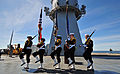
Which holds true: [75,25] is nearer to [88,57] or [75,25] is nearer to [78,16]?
[78,16]

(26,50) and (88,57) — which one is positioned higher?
(26,50)

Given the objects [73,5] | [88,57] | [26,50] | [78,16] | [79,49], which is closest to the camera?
[88,57]

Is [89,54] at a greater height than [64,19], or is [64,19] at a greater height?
[64,19]

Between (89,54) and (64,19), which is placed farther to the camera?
(64,19)

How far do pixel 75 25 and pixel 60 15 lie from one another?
4.05m

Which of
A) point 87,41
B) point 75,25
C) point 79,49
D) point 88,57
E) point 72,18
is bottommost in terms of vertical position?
point 79,49

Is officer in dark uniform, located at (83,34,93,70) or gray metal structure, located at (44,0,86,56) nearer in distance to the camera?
officer in dark uniform, located at (83,34,93,70)

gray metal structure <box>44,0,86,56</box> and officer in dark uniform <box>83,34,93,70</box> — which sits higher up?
gray metal structure <box>44,0,86,56</box>

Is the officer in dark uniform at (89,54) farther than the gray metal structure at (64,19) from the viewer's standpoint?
No

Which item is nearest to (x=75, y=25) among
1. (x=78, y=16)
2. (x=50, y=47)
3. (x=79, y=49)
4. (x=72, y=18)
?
(x=72, y=18)

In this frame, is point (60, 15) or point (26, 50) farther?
point (60, 15)

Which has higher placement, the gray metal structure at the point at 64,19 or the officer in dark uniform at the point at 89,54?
the gray metal structure at the point at 64,19

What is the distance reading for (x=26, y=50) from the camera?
5.54 m

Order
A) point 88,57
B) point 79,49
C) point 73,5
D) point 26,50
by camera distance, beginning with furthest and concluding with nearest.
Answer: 1. point 73,5
2. point 79,49
3. point 26,50
4. point 88,57
